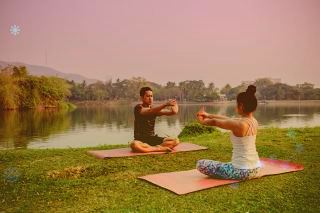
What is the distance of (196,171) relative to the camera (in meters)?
5.88

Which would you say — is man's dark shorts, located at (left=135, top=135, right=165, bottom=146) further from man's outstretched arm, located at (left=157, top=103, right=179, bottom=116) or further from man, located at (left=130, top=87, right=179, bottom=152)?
man's outstretched arm, located at (left=157, top=103, right=179, bottom=116)

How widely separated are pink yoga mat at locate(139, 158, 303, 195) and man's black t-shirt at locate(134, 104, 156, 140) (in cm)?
200

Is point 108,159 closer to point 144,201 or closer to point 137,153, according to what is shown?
point 137,153

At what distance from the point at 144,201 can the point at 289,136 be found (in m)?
6.09

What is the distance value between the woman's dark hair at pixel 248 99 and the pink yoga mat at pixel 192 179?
1.00m

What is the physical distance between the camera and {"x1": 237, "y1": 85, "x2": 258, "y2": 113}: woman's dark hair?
499cm

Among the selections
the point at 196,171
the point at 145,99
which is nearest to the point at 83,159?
the point at 145,99

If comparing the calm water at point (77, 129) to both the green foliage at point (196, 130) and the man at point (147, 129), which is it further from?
the man at point (147, 129)

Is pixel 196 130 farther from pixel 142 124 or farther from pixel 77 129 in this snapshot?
pixel 77 129

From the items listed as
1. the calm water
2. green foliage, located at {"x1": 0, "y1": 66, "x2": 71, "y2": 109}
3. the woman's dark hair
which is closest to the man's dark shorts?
the woman's dark hair

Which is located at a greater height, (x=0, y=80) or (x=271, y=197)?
(x=0, y=80)

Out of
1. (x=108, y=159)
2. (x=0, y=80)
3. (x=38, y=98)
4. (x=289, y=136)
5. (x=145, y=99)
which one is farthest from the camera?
(x=38, y=98)

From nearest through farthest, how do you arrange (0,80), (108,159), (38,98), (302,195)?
(302,195)
(108,159)
(0,80)
(38,98)

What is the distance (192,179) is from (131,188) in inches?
34.0
